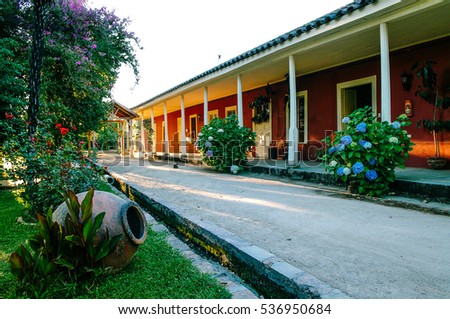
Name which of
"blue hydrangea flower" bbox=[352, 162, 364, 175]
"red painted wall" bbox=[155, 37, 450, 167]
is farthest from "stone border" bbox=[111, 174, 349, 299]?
"red painted wall" bbox=[155, 37, 450, 167]

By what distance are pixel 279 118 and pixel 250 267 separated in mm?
9508

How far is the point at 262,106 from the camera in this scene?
12242mm

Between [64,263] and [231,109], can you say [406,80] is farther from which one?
[231,109]

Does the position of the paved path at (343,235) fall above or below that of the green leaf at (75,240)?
below

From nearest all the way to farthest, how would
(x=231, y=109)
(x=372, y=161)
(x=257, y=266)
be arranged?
(x=257, y=266), (x=372, y=161), (x=231, y=109)

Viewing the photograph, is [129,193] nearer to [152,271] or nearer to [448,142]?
[152,271]

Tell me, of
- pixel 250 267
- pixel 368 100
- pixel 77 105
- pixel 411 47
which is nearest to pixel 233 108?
pixel 368 100

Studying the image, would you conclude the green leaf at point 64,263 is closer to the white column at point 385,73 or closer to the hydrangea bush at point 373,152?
the hydrangea bush at point 373,152

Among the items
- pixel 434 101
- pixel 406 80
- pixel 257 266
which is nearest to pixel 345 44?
pixel 406 80

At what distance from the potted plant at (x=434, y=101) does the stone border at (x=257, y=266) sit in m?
5.50

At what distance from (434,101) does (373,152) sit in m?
2.98

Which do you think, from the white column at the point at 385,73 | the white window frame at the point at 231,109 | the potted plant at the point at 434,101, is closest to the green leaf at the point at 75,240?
the white column at the point at 385,73

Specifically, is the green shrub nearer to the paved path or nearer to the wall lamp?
the paved path

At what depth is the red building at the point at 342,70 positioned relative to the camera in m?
5.65
